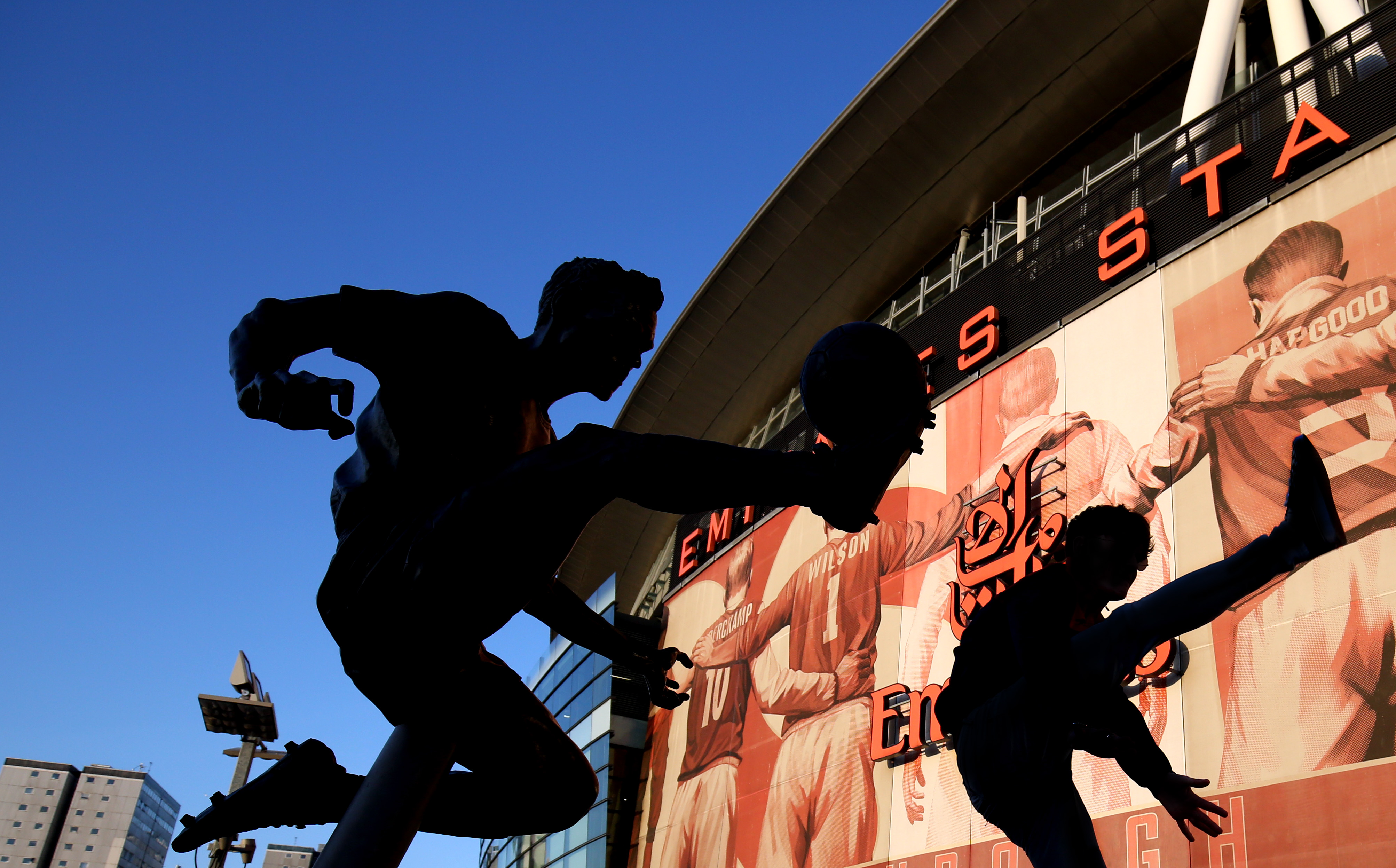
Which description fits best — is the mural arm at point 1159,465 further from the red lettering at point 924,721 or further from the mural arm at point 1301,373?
the red lettering at point 924,721

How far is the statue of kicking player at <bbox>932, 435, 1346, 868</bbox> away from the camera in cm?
184

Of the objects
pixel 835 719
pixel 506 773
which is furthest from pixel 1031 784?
pixel 835 719

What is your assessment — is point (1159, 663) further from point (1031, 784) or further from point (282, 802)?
point (282, 802)

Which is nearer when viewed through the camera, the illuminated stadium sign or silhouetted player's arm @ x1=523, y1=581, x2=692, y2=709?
silhouetted player's arm @ x1=523, y1=581, x2=692, y2=709

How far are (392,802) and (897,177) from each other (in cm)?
2831

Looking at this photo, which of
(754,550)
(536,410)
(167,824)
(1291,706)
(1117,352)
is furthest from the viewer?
(167,824)

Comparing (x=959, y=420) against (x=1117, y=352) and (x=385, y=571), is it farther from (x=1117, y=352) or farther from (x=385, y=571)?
(x=385, y=571)

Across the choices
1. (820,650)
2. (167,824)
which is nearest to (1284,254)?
(820,650)

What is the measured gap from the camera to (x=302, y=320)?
2.00 m

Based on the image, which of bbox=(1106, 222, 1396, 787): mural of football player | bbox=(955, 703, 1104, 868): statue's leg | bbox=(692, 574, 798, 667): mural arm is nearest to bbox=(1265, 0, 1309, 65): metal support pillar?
bbox=(1106, 222, 1396, 787): mural of football player

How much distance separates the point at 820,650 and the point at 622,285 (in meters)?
19.0

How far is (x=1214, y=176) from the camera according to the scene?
1644cm

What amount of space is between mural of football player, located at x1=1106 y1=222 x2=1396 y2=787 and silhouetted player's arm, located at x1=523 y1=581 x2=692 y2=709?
9.80 meters

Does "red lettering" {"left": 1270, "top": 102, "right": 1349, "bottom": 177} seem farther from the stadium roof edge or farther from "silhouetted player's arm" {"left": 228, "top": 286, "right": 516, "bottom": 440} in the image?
"silhouetted player's arm" {"left": 228, "top": 286, "right": 516, "bottom": 440}
